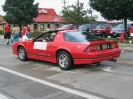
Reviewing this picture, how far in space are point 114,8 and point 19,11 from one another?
17.5 meters

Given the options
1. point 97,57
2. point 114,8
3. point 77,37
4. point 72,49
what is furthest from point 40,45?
point 114,8

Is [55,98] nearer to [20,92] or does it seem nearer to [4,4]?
[20,92]

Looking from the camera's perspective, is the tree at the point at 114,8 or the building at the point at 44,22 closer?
the tree at the point at 114,8

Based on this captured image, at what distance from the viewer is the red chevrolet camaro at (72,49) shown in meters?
7.19

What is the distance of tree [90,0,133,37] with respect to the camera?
18278 millimetres

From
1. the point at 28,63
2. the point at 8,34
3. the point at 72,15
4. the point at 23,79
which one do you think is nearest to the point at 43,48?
the point at 28,63

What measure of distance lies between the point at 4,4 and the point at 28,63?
88.4 feet

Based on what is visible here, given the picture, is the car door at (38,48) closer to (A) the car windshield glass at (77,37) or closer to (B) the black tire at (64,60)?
(B) the black tire at (64,60)

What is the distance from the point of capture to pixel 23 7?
111 ft

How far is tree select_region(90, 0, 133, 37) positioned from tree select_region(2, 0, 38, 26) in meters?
15.5

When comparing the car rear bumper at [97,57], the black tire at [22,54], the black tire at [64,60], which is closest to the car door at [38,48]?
the black tire at [22,54]

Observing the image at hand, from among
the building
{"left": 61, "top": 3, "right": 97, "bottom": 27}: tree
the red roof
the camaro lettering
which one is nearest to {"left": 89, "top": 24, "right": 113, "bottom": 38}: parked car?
{"left": 61, "top": 3, "right": 97, "bottom": 27}: tree

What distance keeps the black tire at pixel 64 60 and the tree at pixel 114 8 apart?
1201cm

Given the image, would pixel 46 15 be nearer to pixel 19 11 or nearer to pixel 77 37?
pixel 19 11
